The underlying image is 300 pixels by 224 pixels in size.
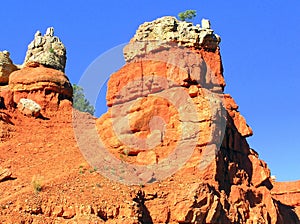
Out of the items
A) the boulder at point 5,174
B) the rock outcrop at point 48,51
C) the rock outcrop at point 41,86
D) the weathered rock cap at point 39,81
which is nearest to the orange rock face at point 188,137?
the rock outcrop at point 41,86

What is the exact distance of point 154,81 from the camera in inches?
1829

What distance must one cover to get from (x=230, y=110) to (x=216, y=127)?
605 cm

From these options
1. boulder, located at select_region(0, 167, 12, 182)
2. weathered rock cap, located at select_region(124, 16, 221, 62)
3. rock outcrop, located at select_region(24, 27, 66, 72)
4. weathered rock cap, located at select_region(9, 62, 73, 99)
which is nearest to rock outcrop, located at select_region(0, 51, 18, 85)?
rock outcrop, located at select_region(24, 27, 66, 72)

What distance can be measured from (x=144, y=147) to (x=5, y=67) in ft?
59.6

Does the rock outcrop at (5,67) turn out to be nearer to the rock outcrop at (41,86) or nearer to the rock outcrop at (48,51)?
the rock outcrop at (48,51)

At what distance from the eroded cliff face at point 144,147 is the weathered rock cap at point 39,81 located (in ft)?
0.27

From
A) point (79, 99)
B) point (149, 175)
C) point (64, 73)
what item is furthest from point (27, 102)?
point (79, 99)

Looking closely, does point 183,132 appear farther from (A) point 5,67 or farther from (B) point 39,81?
(A) point 5,67

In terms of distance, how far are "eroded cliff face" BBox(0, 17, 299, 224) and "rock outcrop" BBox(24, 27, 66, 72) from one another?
3.46 feet

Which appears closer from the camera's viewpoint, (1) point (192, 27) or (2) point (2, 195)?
(2) point (2, 195)

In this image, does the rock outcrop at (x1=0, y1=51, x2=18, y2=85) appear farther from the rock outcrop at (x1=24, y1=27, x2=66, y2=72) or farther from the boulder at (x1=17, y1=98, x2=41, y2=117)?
→ the boulder at (x1=17, y1=98, x2=41, y2=117)

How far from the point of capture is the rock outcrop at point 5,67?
186 feet

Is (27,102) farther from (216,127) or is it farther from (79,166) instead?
(216,127)

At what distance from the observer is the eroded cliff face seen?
126 feet
